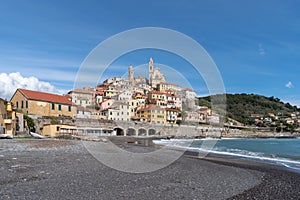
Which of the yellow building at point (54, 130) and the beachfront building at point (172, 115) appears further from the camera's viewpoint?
the beachfront building at point (172, 115)

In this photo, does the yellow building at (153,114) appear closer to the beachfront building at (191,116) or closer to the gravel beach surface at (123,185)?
the beachfront building at (191,116)

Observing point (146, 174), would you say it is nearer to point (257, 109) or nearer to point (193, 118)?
point (193, 118)

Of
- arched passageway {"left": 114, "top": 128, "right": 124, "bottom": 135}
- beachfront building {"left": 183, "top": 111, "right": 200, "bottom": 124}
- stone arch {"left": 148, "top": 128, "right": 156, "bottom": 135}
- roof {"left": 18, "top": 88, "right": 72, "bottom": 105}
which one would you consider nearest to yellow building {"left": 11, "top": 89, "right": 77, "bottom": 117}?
roof {"left": 18, "top": 88, "right": 72, "bottom": 105}

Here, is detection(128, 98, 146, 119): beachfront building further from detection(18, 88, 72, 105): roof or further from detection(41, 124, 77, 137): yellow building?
detection(18, 88, 72, 105): roof

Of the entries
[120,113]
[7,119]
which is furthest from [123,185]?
[120,113]

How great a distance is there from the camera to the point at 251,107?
495 feet

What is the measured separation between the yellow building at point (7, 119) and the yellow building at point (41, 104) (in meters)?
9.49

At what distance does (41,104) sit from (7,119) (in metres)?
12.5

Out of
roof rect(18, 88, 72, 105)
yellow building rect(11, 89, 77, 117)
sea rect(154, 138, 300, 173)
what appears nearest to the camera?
sea rect(154, 138, 300, 173)

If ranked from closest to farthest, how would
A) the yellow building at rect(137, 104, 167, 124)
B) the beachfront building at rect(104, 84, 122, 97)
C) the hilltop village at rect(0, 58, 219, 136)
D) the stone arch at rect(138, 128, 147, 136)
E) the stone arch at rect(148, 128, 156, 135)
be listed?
the hilltop village at rect(0, 58, 219, 136) < the beachfront building at rect(104, 84, 122, 97) < the yellow building at rect(137, 104, 167, 124) < the stone arch at rect(138, 128, 147, 136) < the stone arch at rect(148, 128, 156, 135)

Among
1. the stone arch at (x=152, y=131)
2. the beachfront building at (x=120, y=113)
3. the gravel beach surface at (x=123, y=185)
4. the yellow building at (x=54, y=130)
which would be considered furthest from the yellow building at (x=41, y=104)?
the gravel beach surface at (x=123, y=185)

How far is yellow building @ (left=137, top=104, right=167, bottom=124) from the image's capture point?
52994 millimetres

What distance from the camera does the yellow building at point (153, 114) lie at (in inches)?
2086

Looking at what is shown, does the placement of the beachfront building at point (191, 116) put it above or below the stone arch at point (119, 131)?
above
